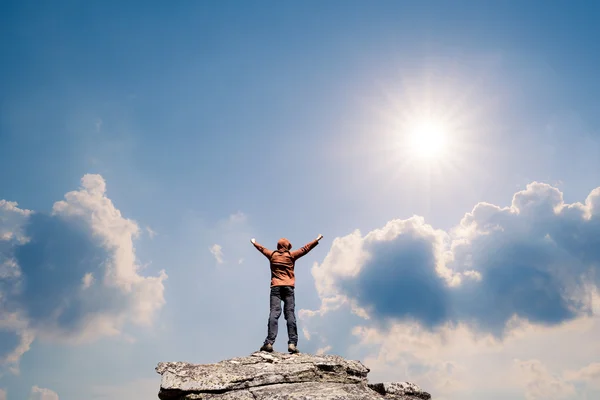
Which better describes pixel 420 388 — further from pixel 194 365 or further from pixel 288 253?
pixel 194 365

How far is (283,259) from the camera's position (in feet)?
58.1

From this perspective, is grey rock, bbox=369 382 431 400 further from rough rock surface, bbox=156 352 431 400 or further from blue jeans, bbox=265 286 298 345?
blue jeans, bbox=265 286 298 345

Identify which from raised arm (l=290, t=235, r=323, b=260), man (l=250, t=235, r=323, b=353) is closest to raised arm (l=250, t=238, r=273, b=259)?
man (l=250, t=235, r=323, b=353)

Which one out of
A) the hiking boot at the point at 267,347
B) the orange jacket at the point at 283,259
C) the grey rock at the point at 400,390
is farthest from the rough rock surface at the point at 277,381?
the orange jacket at the point at 283,259

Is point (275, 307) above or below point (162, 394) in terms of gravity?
above

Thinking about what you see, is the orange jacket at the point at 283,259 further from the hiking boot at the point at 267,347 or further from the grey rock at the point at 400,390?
the grey rock at the point at 400,390

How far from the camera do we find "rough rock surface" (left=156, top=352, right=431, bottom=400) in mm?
13469

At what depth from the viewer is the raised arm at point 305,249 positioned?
59.3ft

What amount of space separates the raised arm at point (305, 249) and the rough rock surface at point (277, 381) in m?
4.06

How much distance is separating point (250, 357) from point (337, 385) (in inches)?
135

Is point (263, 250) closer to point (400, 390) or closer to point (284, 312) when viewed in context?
point (284, 312)

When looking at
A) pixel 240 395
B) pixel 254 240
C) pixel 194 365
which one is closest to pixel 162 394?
pixel 194 365

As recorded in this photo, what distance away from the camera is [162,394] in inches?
556

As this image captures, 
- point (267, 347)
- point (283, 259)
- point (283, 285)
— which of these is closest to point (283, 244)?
point (283, 259)
